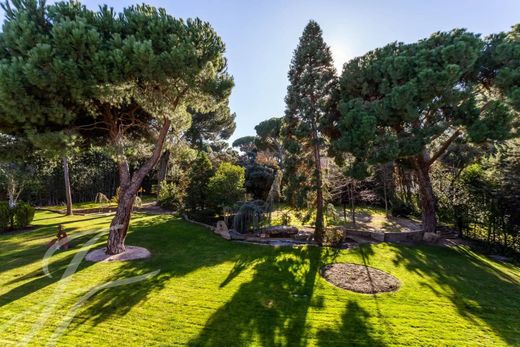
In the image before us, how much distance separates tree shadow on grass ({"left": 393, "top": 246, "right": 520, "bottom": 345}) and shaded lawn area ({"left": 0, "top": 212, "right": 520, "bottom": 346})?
4 cm

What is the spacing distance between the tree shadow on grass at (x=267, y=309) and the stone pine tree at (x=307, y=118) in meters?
3.25

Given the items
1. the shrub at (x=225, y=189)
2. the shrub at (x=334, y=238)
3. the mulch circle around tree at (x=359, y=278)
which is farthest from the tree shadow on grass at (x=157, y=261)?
the shrub at (x=334, y=238)

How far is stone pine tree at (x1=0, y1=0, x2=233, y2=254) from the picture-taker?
6.70 m

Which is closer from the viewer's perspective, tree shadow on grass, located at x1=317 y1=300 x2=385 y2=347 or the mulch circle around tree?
tree shadow on grass, located at x1=317 y1=300 x2=385 y2=347

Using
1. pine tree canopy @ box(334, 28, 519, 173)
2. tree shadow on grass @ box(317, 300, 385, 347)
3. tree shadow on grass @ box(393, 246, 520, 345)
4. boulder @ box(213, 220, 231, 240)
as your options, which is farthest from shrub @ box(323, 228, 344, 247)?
tree shadow on grass @ box(317, 300, 385, 347)

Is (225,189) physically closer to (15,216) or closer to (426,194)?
(426,194)

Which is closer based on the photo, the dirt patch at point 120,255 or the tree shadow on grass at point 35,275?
the tree shadow on grass at point 35,275

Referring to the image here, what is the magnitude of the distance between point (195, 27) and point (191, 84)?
1985mm

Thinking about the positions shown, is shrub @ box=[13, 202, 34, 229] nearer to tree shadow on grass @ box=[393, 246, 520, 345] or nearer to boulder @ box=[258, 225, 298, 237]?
boulder @ box=[258, 225, 298, 237]

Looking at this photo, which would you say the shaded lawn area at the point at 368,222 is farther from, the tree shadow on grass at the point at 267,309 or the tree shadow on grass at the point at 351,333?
the tree shadow on grass at the point at 351,333

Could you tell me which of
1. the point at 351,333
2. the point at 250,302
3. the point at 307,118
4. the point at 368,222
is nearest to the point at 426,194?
the point at 368,222

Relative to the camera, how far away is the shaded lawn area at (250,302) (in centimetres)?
473
